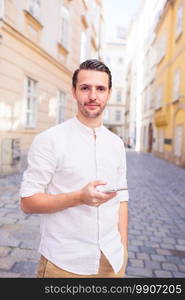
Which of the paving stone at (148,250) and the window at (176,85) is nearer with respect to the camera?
the paving stone at (148,250)

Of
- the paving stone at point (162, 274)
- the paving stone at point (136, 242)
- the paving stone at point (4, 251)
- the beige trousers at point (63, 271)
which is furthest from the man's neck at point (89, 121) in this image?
the paving stone at point (136, 242)

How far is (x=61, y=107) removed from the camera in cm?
1333

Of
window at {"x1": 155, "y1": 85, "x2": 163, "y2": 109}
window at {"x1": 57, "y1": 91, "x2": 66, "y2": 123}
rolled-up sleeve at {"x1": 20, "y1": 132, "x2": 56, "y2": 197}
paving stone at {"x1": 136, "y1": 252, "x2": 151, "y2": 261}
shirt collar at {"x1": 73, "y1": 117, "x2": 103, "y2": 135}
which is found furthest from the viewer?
window at {"x1": 155, "y1": 85, "x2": 163, "y2": 109}

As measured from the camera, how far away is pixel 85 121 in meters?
1.42

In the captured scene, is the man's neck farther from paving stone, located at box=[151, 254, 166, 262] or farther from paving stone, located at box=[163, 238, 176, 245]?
paving stone, located at box=[163, 238, 176, 245]

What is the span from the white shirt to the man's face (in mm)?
92

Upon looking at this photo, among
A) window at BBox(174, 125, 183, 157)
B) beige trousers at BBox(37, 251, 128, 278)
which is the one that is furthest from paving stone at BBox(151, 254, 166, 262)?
window at BBox(174, 125, 183, 157)

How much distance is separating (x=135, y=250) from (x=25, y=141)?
667 centimetres

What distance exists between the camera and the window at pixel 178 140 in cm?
1358

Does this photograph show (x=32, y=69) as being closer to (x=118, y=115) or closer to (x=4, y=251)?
(x=4, y=251)

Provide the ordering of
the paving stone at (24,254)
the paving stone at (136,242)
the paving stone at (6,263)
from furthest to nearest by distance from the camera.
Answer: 1. the paving stone at (136,242)
2. the paving stone at (24,254)
3. the paving stone at (6,263)

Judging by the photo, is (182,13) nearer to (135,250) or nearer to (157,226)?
(157,226)

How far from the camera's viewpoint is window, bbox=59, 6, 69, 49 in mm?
12439

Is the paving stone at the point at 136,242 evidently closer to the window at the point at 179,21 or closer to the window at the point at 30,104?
the window at the point at 30,104
